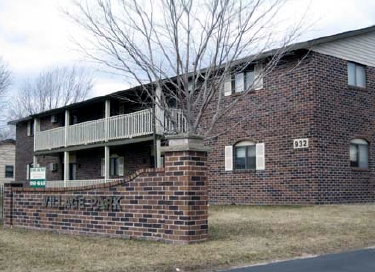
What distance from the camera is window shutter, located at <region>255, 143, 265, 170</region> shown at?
1958 centimetres

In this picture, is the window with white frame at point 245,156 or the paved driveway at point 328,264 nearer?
the paved driveway at point 328,264

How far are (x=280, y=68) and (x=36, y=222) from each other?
10211mm

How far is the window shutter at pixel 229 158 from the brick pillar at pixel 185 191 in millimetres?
10517

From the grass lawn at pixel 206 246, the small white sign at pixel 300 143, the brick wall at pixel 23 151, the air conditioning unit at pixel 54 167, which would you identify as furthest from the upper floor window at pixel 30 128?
the grass lawn at pixel 206 246

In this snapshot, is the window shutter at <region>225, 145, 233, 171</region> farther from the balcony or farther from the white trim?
the balcony

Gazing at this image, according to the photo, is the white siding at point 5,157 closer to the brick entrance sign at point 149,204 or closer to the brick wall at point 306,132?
the brick wall at point 306,132

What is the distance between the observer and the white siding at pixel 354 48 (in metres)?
18.9

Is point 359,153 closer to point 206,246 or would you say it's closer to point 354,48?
point 354,48

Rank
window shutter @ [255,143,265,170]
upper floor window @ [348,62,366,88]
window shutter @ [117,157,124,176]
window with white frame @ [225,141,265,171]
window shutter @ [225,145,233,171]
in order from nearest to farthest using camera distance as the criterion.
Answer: window shutter @ [255,143,265,170]
window with white frame @ [225,141,265,171]
upper floor window @ [348,62,366,88]
window shutter @ [225,145,233,171]
window shutter @ [117,157,124,176]

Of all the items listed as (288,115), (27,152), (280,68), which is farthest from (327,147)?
(27,152)

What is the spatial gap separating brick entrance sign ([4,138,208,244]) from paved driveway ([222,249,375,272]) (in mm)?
2179

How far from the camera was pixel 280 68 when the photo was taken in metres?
19.0

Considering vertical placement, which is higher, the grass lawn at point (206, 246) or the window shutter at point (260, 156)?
the window shutter at point (260, 156)

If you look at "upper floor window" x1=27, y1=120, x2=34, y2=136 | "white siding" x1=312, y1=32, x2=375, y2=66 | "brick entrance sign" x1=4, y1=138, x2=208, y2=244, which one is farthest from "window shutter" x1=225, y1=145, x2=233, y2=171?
"upper floor window" x1=27, y1=120, x2=34, y2=136
